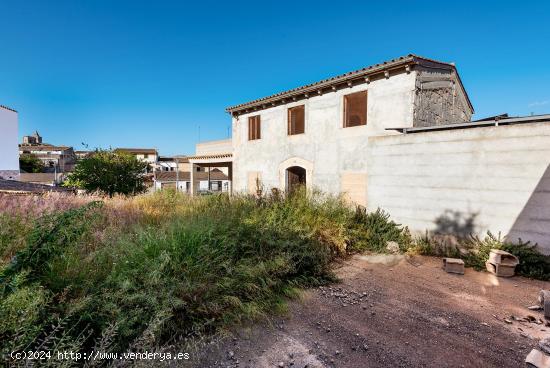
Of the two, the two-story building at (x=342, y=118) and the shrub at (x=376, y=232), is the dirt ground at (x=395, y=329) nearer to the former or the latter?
the shrub at (x=376, y=232)

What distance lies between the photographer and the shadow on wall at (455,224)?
627cm

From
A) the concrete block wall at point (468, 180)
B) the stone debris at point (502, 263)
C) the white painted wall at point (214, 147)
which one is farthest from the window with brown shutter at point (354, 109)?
the white painted wall at point (214, 147)

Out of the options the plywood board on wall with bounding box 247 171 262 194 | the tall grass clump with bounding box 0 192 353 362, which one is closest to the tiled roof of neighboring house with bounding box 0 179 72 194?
the tall grass clump with bounding box 0 192 353 362

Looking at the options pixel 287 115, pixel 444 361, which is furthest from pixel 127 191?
pixel 444 361

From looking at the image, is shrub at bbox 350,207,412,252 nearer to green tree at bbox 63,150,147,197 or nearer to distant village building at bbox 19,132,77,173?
green tree at bbox 63,150,147,197

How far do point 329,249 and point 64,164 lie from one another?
54.9m

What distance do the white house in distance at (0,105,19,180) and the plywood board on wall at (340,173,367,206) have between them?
25.1 metres

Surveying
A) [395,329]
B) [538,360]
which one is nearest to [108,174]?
[395,329]

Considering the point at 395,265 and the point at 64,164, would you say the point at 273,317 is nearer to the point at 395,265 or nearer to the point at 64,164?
the point at 395,265

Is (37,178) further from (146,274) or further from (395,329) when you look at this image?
(395,329)

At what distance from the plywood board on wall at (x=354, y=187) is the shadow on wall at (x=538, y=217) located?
3676mm

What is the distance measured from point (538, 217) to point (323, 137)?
20.7 ft

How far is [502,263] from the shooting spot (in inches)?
205

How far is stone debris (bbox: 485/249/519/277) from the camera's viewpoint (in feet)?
17.0
